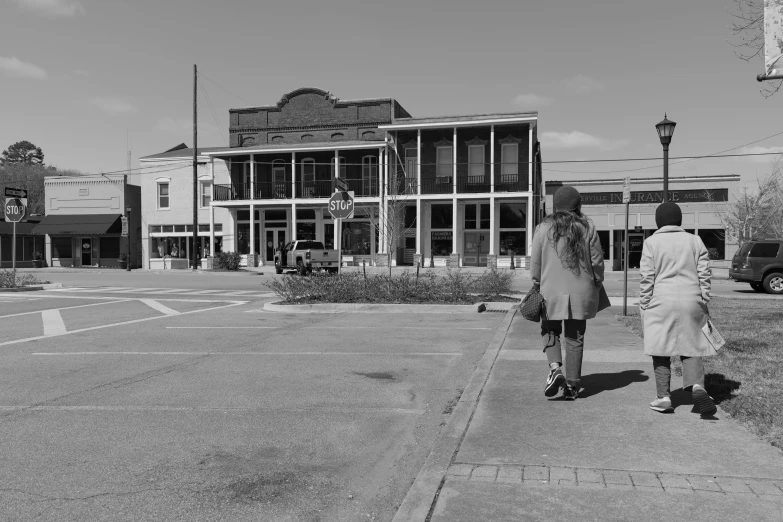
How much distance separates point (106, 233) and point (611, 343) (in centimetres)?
4230

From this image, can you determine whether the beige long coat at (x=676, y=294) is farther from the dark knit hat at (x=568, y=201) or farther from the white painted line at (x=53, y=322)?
the white painted line at (x=53, y=322)

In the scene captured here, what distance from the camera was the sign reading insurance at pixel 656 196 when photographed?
3931 centimetres

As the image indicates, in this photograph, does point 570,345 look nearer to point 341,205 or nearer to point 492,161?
point 341,205

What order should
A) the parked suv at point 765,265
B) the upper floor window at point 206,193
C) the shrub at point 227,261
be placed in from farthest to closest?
the upper floor window at point 206,193, the shrub at point 227,261, the parked suv at point 765,265

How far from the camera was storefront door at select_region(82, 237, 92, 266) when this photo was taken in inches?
1811

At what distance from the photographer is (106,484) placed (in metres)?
3.98

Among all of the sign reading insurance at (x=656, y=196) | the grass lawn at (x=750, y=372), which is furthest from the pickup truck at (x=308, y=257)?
the grass lawn at (x=750, y=372)

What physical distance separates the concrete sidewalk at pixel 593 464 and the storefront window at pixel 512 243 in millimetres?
31401

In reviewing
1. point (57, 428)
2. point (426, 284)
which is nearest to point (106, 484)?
point (57, 428)

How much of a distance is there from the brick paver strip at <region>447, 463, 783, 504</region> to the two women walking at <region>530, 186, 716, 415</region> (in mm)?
1377

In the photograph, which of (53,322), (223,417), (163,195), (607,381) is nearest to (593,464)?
(607,381)

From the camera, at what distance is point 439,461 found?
13.4 feet

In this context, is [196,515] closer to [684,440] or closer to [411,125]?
[684,440]

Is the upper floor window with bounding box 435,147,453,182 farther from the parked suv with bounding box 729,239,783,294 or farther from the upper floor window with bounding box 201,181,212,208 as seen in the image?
the parked suv with bounding box 729,239,783,294
